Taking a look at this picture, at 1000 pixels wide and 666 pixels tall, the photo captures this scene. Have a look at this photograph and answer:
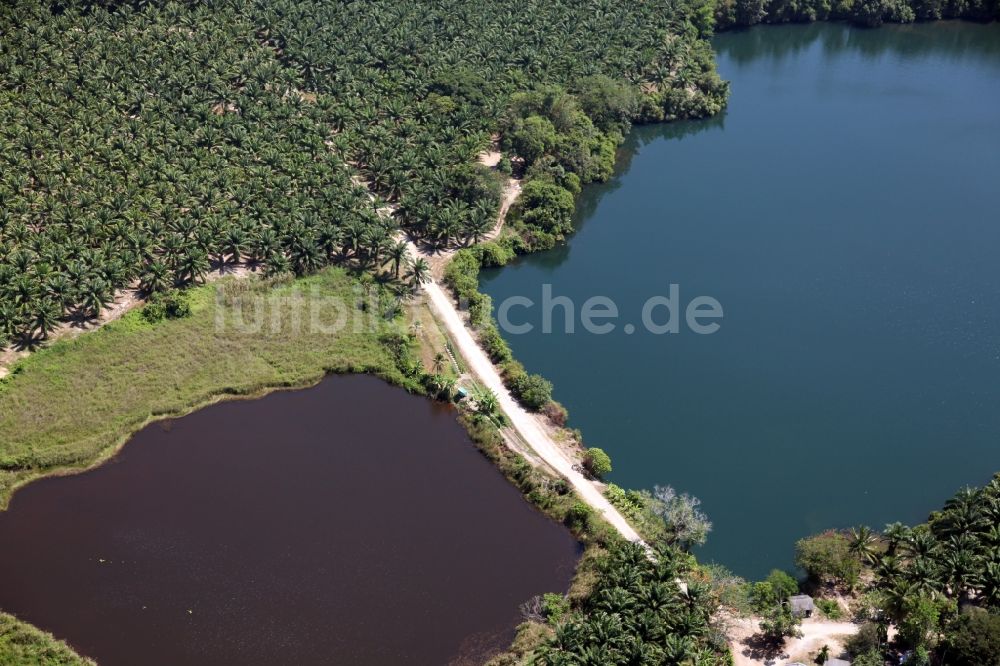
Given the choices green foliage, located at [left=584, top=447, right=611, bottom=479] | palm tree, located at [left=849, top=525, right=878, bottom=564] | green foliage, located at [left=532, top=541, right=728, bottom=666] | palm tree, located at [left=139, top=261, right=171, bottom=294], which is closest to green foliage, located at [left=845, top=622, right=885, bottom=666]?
palm tree, located at [left=849, top=525, right=878, bottom=564]

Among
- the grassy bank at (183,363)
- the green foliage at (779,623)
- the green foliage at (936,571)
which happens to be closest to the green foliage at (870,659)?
the green foliage at (936,571)

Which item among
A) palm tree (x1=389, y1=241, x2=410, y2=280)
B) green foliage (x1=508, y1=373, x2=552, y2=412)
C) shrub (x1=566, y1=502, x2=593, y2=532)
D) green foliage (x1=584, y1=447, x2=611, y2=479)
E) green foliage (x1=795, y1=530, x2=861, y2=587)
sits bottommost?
green foliage (x1=795, y1=530, x2=861, y2=587)

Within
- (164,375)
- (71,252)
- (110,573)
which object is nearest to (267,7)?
(71,252)

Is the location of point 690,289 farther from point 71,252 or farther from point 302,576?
point 71,252

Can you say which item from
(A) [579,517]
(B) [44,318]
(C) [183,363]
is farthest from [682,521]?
(B) [44,318]

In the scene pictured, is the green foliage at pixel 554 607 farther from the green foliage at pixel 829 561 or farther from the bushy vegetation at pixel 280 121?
the bushy vegetation at pixel 280 121

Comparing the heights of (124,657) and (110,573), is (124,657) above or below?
below

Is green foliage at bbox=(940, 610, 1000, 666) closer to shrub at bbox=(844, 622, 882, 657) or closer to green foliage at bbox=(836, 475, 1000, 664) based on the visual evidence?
green foliage at bbox=(836, 475, 1000, 664)
